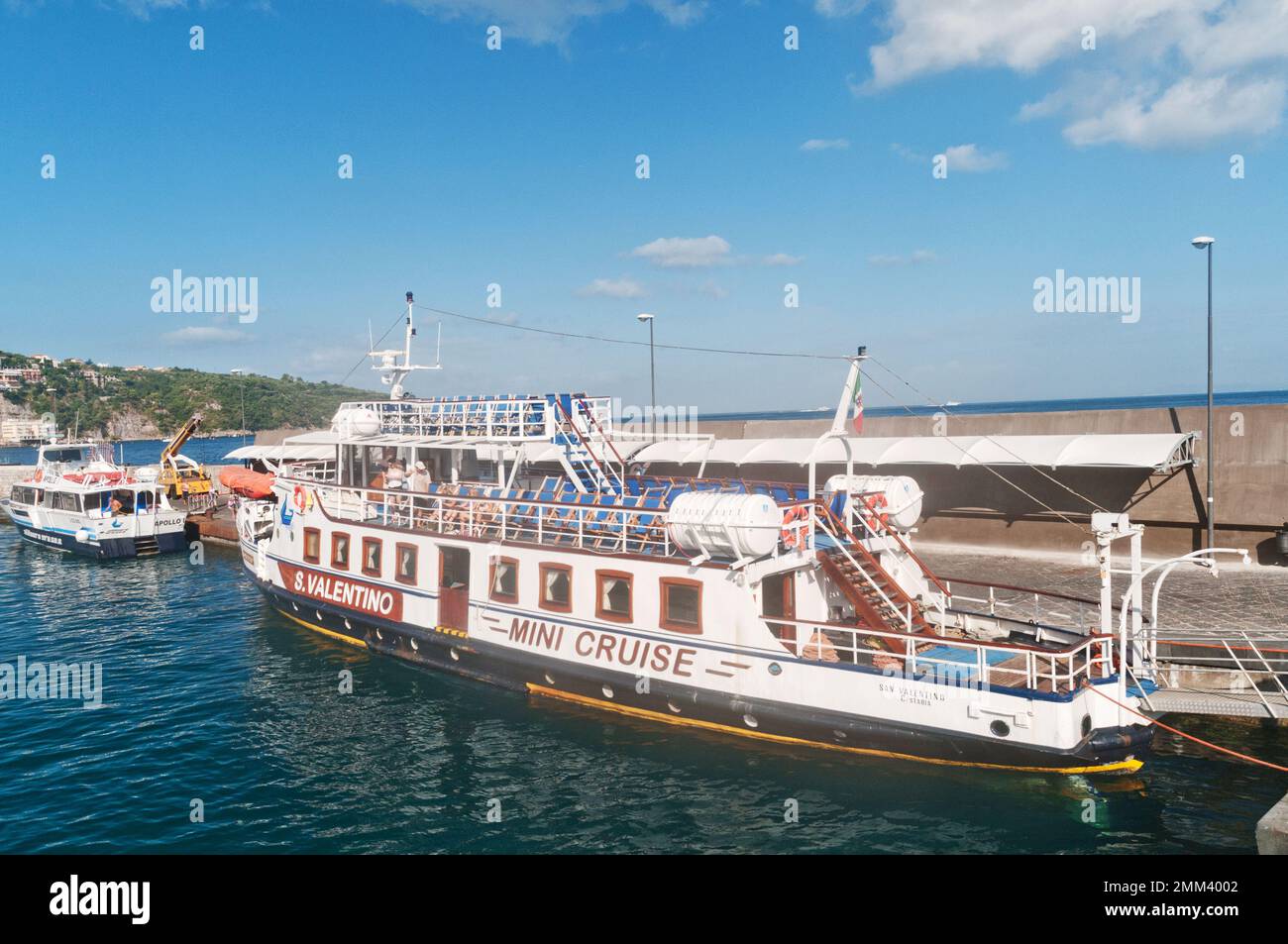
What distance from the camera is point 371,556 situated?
2173cm

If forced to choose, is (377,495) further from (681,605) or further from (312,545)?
(681,605)

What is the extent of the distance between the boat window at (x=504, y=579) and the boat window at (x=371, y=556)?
444 centimetres

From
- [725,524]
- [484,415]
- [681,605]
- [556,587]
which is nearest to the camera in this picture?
[725,524]

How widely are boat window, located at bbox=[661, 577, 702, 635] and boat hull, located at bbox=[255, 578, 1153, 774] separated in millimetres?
1248

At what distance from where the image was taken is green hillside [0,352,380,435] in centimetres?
17288

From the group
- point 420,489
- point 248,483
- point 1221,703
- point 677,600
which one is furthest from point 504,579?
point 248,483

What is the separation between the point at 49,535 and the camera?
41.8 m

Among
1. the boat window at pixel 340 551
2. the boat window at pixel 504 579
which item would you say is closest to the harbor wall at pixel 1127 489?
the boat window at pixel 504 579

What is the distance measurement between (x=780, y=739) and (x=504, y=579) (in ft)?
24.5

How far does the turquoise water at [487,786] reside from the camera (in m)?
12.6

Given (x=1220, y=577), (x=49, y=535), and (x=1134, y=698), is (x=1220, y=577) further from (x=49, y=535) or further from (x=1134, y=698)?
(x=49, y=535)
